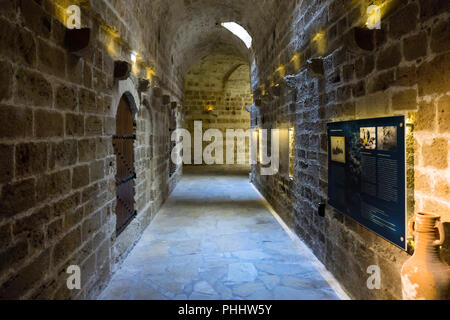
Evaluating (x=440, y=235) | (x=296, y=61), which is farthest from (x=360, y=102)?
(x=296, y=61)

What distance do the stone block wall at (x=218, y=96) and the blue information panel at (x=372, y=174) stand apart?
12.5 m

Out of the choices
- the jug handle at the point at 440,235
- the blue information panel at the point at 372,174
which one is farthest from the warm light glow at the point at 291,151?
the jug handle at the point at 440,235

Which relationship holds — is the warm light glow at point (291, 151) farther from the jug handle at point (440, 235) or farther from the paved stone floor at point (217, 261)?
the jug handle at point (440, 235)

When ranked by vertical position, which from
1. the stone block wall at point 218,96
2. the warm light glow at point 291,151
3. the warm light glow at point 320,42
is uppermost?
the stone block wall at point 218,96

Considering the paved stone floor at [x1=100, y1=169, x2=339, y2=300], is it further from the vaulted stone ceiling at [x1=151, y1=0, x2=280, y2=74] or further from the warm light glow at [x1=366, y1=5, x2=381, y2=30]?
the vaulted stone ceiling at [x1=151, y1=0, x2=280, y2=74]

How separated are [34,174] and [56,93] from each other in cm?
65

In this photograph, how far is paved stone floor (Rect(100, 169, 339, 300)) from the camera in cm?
322

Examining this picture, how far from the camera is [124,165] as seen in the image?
443cm

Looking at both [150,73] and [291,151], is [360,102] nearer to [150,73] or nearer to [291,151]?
[291,151]

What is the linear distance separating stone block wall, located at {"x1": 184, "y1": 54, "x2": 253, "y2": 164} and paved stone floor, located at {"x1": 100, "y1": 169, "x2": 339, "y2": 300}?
930 cm

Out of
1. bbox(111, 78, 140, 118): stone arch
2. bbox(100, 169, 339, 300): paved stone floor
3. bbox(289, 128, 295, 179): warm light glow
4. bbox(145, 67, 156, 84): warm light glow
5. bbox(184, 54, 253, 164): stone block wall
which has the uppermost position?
bbox(184, 54, 253, 164): stone block wall

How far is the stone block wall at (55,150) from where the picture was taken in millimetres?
1857

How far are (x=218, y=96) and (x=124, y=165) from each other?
12.0 m

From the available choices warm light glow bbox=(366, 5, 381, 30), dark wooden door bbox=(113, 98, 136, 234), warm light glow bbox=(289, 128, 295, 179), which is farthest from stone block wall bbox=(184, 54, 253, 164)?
warm light glow bbox=(366, 5, 381, 30)
